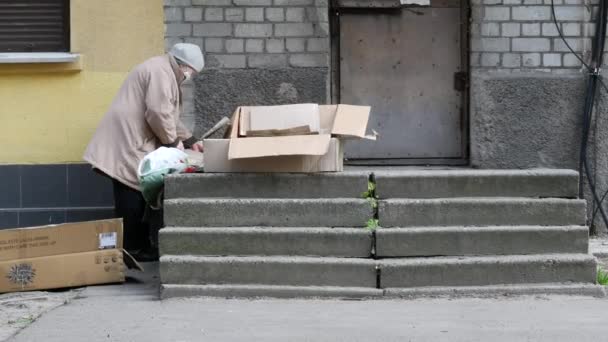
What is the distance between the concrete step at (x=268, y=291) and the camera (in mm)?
6074

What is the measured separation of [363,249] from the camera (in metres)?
6.17

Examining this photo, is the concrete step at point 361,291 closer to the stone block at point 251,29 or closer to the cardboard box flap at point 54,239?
the cardboard box flap at point 54,239

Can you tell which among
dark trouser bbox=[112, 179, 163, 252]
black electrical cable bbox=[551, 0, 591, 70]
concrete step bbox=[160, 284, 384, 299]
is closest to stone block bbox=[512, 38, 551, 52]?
black electrical cable bbox=[551, 0, 591, 70]

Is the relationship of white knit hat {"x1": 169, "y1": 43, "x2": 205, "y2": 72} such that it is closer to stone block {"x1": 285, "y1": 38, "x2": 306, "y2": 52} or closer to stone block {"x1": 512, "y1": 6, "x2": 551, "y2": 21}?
stone block {"x1": 285, "y1": 38, "x2": 306, "y2": 52}

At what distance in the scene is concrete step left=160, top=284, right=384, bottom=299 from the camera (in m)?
6.07

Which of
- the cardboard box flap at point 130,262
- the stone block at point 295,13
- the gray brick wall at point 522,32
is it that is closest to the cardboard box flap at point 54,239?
the cardboard box flap at point 130,262

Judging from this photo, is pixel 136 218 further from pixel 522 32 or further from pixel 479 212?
pixel 522 32

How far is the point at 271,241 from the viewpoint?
20.2ft

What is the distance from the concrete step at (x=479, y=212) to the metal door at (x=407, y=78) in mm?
2296

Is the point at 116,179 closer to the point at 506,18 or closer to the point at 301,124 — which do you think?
the point at 301,124

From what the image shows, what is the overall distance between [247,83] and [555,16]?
8.45 ft

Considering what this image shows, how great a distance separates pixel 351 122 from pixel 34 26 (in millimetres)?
3175

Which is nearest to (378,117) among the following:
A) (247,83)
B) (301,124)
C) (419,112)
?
(419,112)

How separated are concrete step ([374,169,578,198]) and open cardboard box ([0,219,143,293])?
181 centimetres
